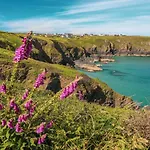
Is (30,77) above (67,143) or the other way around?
the other way around

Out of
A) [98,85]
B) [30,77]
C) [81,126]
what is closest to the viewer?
[81,126]

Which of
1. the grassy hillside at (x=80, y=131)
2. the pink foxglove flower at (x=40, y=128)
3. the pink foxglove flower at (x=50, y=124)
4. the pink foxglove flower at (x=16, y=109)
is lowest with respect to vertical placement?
the grassy hillside at (x=80, y=131)

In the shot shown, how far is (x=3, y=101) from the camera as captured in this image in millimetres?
5828

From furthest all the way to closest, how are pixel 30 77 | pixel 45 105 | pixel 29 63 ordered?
1. pixel 29 63
2. pixel 30 77
3. pixel 45 105

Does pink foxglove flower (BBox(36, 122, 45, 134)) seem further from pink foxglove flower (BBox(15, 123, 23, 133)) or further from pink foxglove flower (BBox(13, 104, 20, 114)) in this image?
pink foxglove flower (BBox(13, 104, 20, 114))

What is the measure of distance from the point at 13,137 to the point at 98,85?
67.7 ft

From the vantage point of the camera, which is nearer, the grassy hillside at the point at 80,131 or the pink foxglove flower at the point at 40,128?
the pink foxglove flower at the point at 40,128

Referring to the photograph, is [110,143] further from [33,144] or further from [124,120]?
[33,144]

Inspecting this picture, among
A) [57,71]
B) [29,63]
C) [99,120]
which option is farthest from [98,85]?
[99,120]

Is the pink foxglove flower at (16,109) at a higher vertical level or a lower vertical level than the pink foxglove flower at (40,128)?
higher

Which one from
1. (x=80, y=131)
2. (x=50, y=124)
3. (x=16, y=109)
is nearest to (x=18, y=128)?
(x=16, y=109)

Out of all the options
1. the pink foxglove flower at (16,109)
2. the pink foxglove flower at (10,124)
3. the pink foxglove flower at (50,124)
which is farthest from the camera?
the pink foxglove flower at (50,124)

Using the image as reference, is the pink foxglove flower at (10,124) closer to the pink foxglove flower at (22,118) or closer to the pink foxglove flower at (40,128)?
the pink foxglove flower at (22,118)

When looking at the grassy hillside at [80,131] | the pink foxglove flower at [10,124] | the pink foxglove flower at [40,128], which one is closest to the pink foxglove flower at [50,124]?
the grassy hillside at [80,131]
